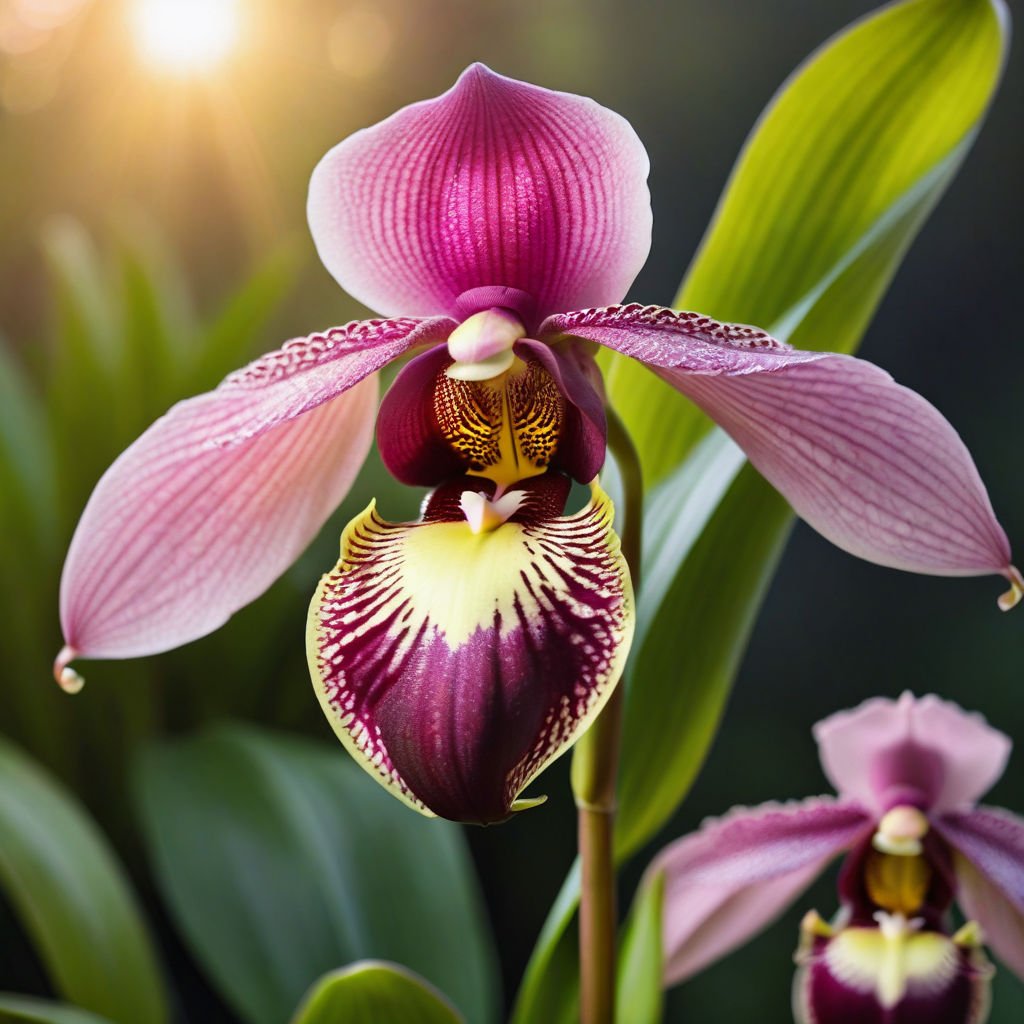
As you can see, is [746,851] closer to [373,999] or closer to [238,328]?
[373,999]

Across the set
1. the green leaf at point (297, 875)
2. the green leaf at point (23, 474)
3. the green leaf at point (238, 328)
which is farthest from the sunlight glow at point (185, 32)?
the green leaf at point (297, 875)

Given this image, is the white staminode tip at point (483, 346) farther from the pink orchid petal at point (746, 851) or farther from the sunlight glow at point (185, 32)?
the sunlight glow at point (185, 32)

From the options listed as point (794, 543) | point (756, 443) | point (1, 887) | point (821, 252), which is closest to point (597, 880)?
point (756, 443)

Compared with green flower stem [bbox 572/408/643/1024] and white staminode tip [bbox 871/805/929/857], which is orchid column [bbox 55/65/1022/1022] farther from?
white staminode tip [bbox 871/805/929/857]

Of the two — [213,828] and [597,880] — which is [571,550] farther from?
[213,828]

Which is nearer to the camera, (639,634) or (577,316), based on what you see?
(577,316)

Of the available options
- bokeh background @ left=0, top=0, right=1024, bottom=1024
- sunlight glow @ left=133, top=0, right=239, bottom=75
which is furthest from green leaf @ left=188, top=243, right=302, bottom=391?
sunlight glow @ left=133, top=0, right=239, bottom=75

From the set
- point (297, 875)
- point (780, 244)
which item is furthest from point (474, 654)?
point (297, 875)
